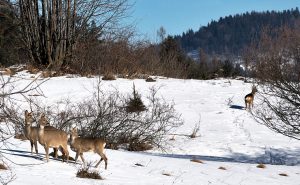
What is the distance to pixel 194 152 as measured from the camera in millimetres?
14164

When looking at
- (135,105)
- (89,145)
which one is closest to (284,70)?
(135,105)

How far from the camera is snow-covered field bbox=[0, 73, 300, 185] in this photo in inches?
318

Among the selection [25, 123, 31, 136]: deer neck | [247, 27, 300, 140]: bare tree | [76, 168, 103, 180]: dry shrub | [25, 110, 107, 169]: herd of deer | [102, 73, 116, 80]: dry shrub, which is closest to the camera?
[76, 168, 103, 180]: dry shrub

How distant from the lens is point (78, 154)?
8.85 metres

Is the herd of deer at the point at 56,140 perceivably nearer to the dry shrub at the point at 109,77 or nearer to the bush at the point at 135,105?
the bush at the point at 135,105

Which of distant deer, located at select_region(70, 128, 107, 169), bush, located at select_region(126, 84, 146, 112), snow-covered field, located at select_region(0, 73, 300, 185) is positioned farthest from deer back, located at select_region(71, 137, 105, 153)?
bush, located at select_region(126, 84, 146, 112)

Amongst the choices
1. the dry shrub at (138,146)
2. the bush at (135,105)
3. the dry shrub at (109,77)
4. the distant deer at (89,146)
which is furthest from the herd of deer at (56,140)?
the dry shrub at (109,77)

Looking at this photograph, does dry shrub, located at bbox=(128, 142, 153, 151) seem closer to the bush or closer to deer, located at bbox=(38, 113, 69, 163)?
the bush

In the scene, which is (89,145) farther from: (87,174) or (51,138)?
(87,174)

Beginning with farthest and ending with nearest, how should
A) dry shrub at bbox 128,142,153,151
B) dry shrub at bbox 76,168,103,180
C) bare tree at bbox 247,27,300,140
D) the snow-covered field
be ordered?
dry shrub at bbox 128,142,153,151 < bare tree at bbox 247,27,300,140 < the snow-covered field < dry shrub at bbox 76,168,103,180

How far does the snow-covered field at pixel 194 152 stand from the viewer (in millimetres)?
8086

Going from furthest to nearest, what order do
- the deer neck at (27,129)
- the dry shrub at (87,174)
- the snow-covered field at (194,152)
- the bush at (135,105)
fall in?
the bush at (135,105) < the deer neck at (27,129) < the snow-covered field at (194,152) < the dry shrub at (87,174)

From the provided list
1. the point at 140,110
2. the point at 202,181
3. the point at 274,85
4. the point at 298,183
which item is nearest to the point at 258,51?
the point at 274,85

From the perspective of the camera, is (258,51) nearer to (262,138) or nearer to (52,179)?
(262,138)
